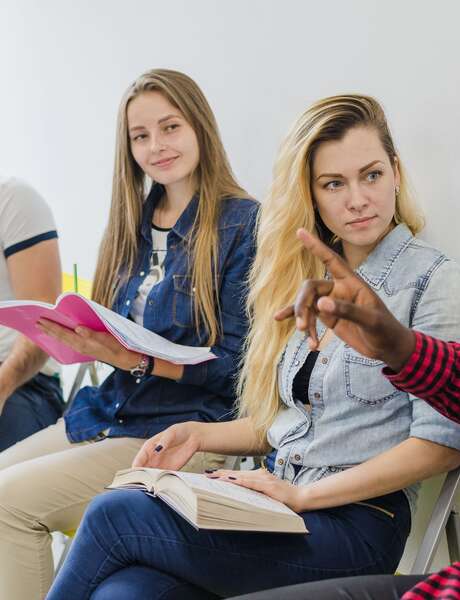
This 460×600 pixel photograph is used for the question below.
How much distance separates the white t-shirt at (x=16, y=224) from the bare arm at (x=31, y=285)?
0.8 inches

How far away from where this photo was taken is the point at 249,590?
143 cm

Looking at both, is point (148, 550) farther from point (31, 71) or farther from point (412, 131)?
point (31, 71)

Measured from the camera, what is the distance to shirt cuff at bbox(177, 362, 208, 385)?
A: 2.01 metres

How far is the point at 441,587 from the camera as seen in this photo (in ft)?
3.51

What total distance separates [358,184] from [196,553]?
70 cm

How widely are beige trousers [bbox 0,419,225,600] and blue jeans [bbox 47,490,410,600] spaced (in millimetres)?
465

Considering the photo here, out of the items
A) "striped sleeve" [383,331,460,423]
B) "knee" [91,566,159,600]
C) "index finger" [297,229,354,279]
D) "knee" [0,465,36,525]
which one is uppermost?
"index finger" [297,229,354,279]

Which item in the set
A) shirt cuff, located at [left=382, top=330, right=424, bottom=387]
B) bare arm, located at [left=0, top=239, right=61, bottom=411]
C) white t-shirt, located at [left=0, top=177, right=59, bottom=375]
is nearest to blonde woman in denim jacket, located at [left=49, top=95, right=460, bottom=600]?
shirt cuff, located at [left=382, top=330, right=424, bottom=387]

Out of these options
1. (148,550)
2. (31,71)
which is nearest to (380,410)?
(148,550)

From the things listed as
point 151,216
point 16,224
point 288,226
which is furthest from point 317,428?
point 16,224

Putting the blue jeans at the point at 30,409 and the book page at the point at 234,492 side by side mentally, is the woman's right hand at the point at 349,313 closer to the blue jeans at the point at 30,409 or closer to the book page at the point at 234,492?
the book page at the point at 234,492

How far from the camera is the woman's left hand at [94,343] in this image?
193cm

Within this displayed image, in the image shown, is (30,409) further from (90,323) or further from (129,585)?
(129,585)

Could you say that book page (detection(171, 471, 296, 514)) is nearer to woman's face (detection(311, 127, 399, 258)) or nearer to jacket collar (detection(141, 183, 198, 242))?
woman's face (detection(311, 127, 399, 258))
